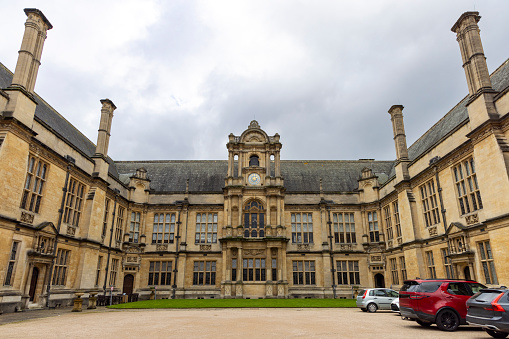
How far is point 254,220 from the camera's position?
32.9 m

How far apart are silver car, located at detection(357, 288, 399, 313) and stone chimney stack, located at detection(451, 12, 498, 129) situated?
36.9ft

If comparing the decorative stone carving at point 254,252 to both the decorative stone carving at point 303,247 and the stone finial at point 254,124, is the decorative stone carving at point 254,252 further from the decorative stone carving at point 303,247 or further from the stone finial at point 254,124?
the stone finial at point 254,124

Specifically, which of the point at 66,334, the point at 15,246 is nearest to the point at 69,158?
the point at 15,246

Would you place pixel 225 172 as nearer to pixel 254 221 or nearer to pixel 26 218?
pixel 254 221

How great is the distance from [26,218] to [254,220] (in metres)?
19.8

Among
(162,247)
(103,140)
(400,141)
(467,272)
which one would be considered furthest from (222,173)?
(467,272)

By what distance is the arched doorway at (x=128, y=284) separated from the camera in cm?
3111

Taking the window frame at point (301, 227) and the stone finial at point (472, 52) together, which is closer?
the stone finial at point (472, 52)

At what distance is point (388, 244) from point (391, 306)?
12858 mm

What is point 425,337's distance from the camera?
9.61 metres

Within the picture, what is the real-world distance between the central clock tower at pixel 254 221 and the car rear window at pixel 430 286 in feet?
64.2

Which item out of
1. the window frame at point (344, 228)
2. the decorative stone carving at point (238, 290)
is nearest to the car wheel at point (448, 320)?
the decorative stone carving at point (238, 290)

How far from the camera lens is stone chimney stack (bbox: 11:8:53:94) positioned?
62.8 feet

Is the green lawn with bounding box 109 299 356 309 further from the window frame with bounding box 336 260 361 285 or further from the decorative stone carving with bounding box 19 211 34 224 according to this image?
the decorative stone carving with bounding box 19 211 34 224
